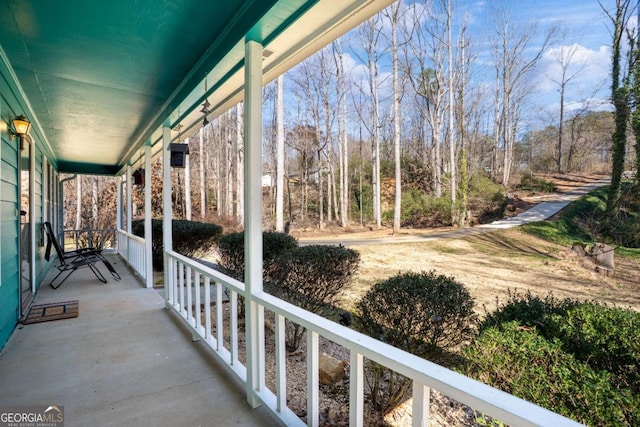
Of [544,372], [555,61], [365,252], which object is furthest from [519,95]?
[544,372]

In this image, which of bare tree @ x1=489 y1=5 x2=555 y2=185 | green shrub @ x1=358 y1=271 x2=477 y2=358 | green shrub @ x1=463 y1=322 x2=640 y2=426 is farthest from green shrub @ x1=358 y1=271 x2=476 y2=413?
bare tree @ x1=489 y1=5 x2=555 y2=185

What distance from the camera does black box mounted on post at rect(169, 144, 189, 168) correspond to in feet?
11.9

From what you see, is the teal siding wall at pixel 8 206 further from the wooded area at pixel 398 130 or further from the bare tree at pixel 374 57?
the bare tree at pixel 374 57

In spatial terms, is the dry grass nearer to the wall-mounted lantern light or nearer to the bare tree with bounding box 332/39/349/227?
the wall-mounted lantern light

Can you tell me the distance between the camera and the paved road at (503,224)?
37.5ft

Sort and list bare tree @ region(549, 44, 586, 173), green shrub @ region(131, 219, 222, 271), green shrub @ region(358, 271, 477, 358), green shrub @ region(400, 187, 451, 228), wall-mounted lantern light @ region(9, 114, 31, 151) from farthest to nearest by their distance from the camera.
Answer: green shrub @ region(400, 187, 451, 228) → bare tree @ region(549, 44, 586, 173) → green shrub @ region(131, 219, 222, 271) → wall-mounted lantern light @ region(9, 114, 31, 151) → green shrub @ region(358, 271, 477, 358)

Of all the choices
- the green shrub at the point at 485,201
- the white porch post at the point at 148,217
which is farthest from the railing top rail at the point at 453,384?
the green shrub at the point at 485,201

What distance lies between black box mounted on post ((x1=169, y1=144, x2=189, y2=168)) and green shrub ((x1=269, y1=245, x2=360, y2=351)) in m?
1.62

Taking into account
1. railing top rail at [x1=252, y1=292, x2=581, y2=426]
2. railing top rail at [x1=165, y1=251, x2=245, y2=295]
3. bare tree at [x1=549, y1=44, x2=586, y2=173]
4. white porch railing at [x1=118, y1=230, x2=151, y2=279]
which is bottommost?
white porch railing at [x1=118, y1=230, x2=151, y2=279]

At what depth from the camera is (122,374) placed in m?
2.43

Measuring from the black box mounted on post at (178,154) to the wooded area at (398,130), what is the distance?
6.59 meters

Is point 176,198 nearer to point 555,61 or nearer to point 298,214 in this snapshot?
point 298,214

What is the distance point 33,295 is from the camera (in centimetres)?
435

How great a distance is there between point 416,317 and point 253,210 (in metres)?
1.32
